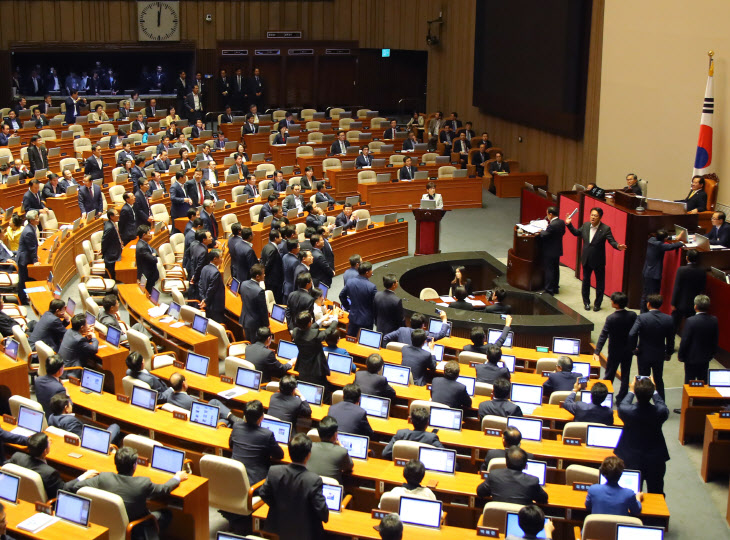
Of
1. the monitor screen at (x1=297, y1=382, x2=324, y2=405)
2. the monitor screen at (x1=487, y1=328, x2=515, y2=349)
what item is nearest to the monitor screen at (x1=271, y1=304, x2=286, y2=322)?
the monitor screen at (x1=487, y1=328, x2=515, y2=349)

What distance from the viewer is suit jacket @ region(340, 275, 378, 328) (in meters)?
11.0

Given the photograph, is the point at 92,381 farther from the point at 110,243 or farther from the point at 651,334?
the point at 651,334

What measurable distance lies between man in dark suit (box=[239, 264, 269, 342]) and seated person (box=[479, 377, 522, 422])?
3529 millimetres

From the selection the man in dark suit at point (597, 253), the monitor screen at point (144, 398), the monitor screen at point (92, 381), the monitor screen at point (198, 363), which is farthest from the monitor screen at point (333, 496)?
the man in dark suit at point (597, 253)

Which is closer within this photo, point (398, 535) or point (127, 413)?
point (398, 535)

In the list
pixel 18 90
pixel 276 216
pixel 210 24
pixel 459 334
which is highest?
pixel 210 24

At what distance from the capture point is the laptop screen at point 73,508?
19.9 feet

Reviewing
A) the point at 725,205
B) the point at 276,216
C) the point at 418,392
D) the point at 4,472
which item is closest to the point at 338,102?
the point at 276,216

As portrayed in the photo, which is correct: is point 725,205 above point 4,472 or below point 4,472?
above

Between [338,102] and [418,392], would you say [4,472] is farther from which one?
[338,102]

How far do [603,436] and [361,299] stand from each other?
4127mm

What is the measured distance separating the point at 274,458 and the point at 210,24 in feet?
74.0

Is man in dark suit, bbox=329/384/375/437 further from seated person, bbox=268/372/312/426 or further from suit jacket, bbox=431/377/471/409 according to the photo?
suit jacket, bbox=431/377/471/409

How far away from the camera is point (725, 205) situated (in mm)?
13867
